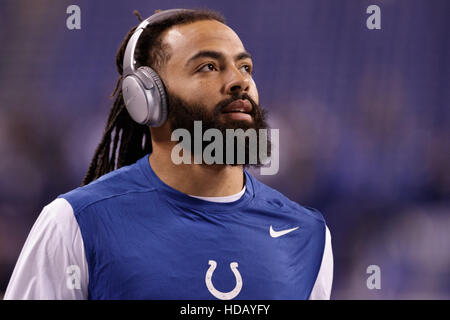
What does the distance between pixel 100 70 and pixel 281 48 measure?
78cm

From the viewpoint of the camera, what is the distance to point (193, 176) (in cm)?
147

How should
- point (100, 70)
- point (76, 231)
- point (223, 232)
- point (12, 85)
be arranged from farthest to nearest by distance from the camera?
point (100, 70)
point (12, 85)
point (223, 232)
point (76, 231)

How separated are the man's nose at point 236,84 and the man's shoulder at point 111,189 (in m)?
0.33

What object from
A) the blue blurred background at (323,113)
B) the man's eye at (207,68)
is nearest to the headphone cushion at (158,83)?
the man's eye at (207,68)

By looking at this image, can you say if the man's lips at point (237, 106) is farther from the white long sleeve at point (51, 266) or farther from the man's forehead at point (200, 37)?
the white long sleeve at point (51, 266)

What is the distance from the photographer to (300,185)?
2.52 metres

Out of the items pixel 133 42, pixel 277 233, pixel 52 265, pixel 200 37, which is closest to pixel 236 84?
pixel 200 37

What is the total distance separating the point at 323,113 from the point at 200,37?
1137mm

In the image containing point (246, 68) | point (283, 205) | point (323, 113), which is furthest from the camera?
point (323, 113)

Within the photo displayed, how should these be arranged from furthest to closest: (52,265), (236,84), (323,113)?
1. (323,113)
2. (236,84)
3. (52,265)

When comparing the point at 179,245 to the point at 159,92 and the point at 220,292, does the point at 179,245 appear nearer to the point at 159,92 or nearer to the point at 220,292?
the point at 220,292

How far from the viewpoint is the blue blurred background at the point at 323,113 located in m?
2.27
